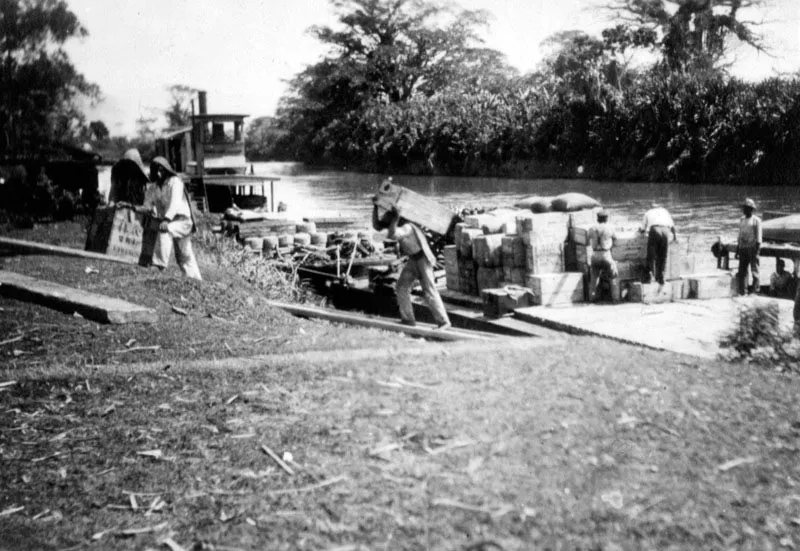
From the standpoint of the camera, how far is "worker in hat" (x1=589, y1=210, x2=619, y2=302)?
12266mm

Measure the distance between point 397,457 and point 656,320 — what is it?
7.72 meters

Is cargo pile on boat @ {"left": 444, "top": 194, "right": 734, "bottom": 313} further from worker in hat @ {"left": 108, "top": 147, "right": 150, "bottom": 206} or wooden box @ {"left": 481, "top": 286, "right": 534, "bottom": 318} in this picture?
worker in hat @ {"left": 108, "top": 147, "right": 150, "bottom": 206}

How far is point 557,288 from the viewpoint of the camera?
12484 millimetres

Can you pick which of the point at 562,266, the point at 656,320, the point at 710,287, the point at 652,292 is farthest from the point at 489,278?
the point at 710,287

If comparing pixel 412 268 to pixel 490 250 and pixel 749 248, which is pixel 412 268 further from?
pixel 749 248

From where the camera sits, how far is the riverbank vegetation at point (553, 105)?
25750mm

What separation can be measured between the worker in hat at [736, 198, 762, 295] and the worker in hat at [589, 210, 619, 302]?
2.51 meters

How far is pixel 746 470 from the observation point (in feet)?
14.7

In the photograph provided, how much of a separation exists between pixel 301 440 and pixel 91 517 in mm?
1125

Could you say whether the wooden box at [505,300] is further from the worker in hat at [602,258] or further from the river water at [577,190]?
the river water at [577,190]

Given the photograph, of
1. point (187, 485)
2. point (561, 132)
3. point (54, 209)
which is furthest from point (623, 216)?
point (187, 485)

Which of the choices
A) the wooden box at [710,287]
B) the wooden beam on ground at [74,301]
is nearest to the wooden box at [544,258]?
the wooden box at [710,287]

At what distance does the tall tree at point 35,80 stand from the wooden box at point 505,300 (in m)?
7.07

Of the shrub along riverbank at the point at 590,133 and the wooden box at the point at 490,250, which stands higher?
the shrub along riverbank at the point at 590,133
